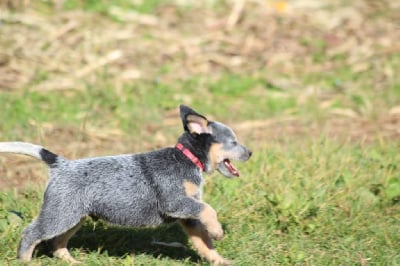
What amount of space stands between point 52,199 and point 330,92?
581 centimetres

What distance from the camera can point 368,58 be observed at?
1123 centimetres

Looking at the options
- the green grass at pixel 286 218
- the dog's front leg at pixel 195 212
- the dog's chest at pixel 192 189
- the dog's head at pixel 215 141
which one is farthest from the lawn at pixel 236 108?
the dog's head at pixel 215 141

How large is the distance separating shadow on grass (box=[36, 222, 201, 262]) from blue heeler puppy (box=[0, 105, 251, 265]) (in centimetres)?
32

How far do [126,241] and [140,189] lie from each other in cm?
87

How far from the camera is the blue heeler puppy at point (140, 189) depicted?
5.58 metres

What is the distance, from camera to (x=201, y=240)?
234 inches

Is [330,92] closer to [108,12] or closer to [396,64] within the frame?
[396,64]

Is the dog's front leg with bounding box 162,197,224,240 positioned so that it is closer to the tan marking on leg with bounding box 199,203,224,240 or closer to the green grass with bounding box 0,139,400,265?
the tan marking on leg with bounding box 199,203,224,240

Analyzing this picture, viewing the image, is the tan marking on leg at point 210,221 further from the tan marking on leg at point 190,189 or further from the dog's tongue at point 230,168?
the dog's tongue at point 230,168

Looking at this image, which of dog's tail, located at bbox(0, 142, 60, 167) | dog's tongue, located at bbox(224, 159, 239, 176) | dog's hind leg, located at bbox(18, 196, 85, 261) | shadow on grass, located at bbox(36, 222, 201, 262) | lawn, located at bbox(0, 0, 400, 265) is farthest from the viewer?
lawn, located at bbox(0, 0, 400, 265)

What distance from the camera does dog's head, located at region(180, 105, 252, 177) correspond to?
5.91 meters

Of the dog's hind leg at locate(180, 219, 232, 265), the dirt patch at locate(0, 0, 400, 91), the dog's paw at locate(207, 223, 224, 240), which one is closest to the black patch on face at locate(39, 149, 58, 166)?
the dog's hind leg at locate(180, 219, 232, 265)

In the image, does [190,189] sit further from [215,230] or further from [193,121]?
[193,121]

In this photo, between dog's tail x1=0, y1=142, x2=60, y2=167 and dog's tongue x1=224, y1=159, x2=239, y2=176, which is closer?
dog's tail x1=0, y1=142, x2=60, y2=167
